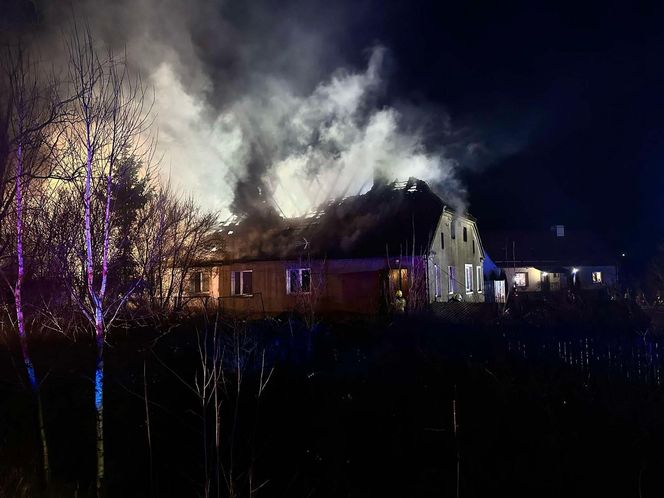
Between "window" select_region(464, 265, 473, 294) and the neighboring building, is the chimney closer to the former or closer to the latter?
the neighboring building

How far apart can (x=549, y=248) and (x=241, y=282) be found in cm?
3396

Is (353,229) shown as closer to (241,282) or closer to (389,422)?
(241,282)

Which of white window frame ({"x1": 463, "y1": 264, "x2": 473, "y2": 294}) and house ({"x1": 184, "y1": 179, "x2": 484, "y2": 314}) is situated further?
white window frame ({"x1": 463, "y1": 264, "x2": 473, "y2": 294})

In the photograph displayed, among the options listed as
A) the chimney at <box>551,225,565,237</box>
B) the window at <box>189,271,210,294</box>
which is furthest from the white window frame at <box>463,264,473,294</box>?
the chimney at <box>551,225,565,237</box>

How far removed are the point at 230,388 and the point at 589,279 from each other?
140ft

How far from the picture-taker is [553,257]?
4500cm

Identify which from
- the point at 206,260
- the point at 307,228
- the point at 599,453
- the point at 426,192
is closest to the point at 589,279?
the point at 426,192

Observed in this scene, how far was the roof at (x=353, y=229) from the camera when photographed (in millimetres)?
20812

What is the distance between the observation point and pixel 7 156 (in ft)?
17.7

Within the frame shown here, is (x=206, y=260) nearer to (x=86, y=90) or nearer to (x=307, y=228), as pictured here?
(x=307, y=228)

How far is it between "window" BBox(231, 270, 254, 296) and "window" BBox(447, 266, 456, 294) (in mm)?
8847

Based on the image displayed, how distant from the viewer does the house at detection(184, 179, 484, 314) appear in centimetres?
2011

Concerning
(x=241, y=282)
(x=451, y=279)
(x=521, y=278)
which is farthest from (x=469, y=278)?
(x=521, y=278)

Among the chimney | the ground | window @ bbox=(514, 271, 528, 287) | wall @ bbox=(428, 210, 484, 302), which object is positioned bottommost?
the ground
